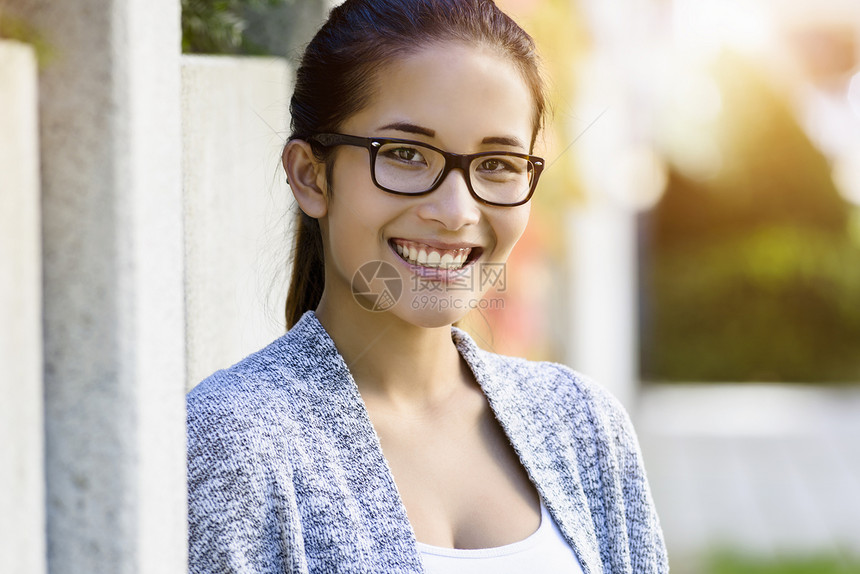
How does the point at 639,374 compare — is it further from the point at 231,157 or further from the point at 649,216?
the point at 231,157

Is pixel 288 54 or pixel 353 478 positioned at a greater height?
pixel 288 54

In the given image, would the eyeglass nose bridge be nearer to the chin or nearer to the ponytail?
the chin

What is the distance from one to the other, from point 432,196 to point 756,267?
8.29 m

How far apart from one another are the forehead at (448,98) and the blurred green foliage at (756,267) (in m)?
8.01

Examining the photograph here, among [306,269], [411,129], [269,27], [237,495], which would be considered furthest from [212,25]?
[237,495]

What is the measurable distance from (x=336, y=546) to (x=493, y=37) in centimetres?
85

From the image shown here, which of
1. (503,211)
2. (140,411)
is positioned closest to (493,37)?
(503,211)

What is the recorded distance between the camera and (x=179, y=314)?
3.41ft

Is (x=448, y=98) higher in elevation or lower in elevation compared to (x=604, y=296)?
higher

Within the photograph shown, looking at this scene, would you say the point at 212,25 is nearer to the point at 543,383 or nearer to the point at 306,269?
Result: the point at 306,269

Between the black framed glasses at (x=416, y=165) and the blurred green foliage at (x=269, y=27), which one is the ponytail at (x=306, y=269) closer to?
the black framed glasses at (x=416, y=165)

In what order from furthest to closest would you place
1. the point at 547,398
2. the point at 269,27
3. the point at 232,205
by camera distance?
1. the point at 269,27
2. the point at 232,205
3. the point at 547,398

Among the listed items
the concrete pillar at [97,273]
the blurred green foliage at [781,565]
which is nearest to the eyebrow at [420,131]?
the concrete pillar at [97,273]

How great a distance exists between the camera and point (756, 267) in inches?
366
